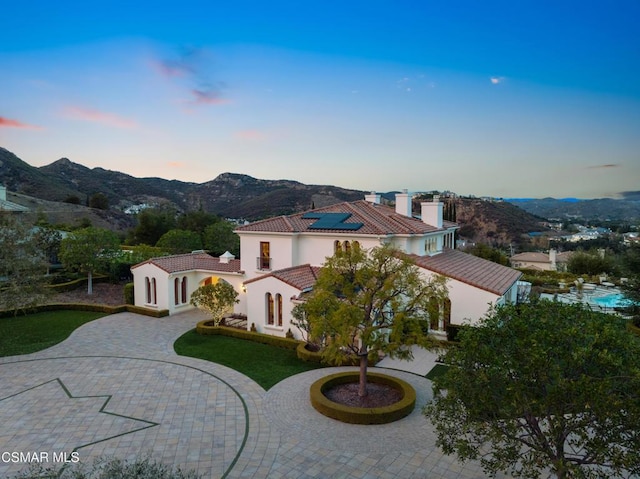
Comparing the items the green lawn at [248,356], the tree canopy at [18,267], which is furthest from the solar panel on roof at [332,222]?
the tree canopy at [18,267]

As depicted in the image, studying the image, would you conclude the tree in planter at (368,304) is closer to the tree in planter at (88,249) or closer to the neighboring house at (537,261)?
the tree in planter at (88,249)

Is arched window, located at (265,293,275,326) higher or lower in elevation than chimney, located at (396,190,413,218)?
lower

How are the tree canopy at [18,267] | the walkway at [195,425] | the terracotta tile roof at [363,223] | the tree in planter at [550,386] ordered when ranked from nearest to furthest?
the tree in planter at [550,386] < the walkway at [195,425] < the tree canopy at [18,267] < the terracotta tile roof at [363,223]

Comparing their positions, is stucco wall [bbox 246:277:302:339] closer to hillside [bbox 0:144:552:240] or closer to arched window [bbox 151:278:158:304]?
arched window [bbox 151:278:158:304]

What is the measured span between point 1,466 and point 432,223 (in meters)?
24.9

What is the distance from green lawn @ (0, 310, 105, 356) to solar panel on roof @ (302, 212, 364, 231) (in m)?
16.5

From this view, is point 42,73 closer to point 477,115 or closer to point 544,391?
point 477,115

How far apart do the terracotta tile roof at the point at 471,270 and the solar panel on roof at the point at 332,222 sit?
14.3 feet

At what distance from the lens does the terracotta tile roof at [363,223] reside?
79.3 ft

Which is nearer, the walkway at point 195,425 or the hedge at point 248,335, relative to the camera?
the walkway at point 195,425

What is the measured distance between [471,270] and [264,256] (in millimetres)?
13393

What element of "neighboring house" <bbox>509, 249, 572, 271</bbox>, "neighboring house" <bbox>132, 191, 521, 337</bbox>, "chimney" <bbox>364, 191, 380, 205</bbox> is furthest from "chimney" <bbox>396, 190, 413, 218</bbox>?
"neighboring house" <bbox>509, 249, 572, 271</bbox>

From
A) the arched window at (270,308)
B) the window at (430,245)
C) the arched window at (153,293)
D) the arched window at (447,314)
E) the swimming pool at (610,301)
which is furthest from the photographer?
the swimming pool at (610,301)

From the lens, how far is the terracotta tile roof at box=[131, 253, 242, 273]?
28125mm
